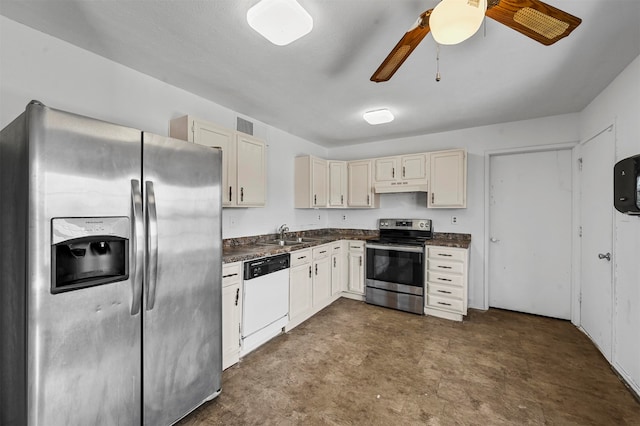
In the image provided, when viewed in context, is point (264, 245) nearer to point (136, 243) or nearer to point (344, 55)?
point (136, 243)

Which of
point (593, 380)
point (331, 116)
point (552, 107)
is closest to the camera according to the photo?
point (593, 380)

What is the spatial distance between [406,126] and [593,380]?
3.23 metres

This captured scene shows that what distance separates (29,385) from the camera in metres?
1.18

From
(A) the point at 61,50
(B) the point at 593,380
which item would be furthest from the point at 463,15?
(B) the point at 593,380

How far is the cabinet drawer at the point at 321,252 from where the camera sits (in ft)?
11.8

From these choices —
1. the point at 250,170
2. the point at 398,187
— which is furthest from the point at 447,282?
the point at 250,170

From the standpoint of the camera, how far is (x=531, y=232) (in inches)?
143

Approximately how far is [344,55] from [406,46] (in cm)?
72

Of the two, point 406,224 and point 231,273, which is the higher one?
point 406,224

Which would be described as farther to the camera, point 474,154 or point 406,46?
point 474,154

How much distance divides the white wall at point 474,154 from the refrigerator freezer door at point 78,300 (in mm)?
3772

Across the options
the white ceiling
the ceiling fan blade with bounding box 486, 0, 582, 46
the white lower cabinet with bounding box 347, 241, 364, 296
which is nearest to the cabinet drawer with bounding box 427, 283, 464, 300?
the white lower cabinet with bounding box 347, 241, 364, 296

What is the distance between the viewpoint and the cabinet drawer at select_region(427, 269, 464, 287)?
11.3ft

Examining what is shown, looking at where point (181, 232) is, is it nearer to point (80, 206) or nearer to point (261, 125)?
point (80, 206)
